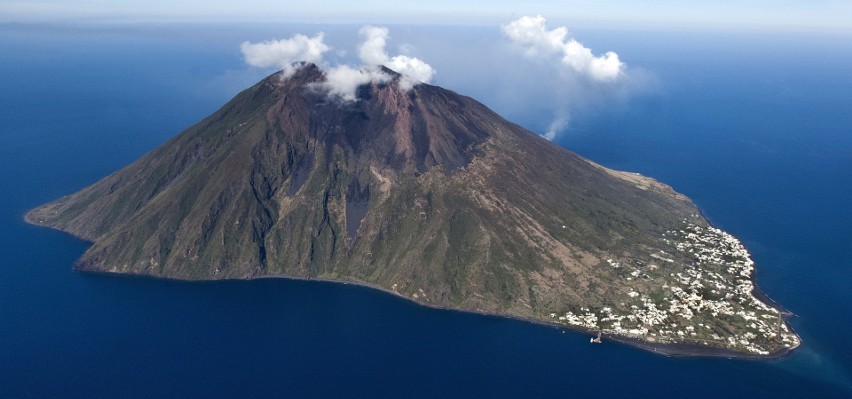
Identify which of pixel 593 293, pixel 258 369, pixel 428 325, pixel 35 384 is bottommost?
pixel 35 384

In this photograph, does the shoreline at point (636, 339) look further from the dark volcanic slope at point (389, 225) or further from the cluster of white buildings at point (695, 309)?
the dark volcanic slope at point (389, 225)

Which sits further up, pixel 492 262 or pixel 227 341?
pixel 492 262

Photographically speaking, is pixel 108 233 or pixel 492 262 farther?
pixel 108 233

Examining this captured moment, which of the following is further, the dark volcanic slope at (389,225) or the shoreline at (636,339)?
the dark volcanic slope at (389,225)

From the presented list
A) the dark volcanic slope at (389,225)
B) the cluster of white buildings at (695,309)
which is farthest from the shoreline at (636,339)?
the dark volcanic slope at (389,225)

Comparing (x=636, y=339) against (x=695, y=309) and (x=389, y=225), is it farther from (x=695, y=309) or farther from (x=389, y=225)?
(x=389, y=225)

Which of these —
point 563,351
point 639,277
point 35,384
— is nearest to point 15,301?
point 35,384

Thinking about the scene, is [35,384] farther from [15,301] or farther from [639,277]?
[639,277]

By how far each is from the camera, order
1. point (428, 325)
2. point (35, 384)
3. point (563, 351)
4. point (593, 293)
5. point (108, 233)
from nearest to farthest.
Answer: point (35, 384)
point (563, 351)
point (428, 325)
point (593, 293)
point (108, 233)
